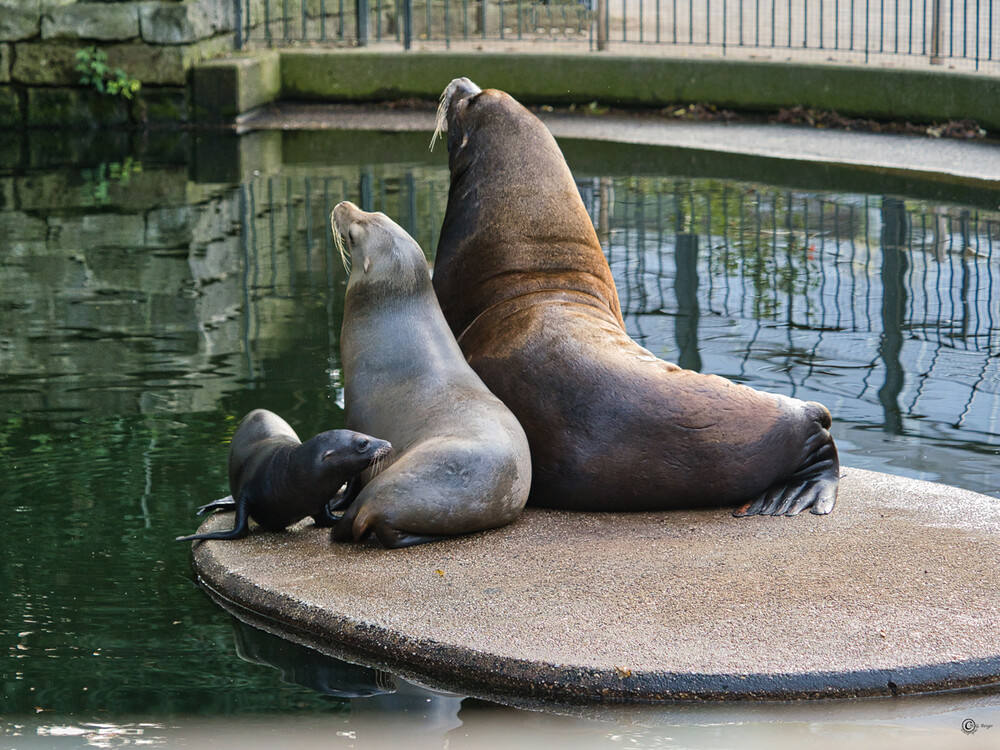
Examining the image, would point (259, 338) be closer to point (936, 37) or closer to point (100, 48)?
point (100, 48)

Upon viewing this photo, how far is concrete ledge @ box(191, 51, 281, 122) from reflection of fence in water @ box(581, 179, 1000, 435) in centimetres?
439

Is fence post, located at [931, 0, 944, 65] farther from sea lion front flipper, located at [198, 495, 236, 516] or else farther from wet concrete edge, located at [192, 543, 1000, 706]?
wet concrete edge, located at [192, 543, 1000, 706]

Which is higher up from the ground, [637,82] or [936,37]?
[936,37]

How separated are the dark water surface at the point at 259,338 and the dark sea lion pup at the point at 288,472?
0.31m

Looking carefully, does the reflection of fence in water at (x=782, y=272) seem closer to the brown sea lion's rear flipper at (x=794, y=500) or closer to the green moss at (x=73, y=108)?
the brown sea lion's rear flipper at (x=794, y=500)

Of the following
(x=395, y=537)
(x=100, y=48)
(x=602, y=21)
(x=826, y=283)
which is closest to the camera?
(x=395, y=537)

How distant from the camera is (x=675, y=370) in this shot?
16.7 feet

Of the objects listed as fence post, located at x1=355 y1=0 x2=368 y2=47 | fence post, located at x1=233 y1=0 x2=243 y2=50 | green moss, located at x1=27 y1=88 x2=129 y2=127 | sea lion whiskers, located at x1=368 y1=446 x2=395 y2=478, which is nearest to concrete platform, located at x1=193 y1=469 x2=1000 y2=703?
sea lion whiskers, located at x1=368 y1=446 x2=395 y2=478

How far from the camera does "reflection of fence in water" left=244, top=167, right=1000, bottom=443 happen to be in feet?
22.7

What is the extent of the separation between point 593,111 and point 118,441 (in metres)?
9.41

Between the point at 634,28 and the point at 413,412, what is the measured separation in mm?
14278

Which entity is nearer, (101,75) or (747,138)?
(747,138)

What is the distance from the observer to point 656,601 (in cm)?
423

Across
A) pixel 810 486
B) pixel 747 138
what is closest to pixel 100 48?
pixel 747 138
